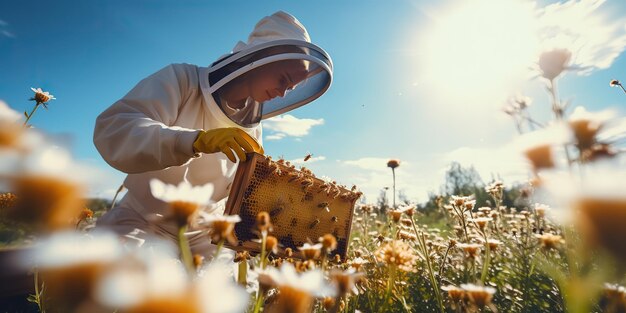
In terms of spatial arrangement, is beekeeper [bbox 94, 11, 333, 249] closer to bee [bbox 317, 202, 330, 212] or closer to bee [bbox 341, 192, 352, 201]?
bee [bbox 317, 202, 330, 212]

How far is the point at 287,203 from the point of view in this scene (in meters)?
2.62

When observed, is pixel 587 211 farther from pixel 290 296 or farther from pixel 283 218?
pixel 283 218

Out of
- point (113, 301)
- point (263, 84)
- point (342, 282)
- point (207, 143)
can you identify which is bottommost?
point (342, 282)

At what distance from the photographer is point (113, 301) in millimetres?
363

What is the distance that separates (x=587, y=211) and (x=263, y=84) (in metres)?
3.17

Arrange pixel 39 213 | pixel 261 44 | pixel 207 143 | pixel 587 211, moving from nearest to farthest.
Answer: pixel 39 213
pixel 587 211
pixel 207 143
pixel 261 44

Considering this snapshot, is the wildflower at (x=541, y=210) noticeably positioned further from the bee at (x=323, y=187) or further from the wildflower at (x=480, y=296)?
the wildflower at (x=480, y=296)

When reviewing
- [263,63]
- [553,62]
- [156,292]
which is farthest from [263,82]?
[156,292]

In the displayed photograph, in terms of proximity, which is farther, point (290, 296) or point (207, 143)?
point (207, 143)

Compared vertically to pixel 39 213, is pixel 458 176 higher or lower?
higher

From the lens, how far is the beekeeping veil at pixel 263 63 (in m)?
3.32

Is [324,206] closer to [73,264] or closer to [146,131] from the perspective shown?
[146,131]

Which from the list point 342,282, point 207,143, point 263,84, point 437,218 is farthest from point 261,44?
point 437,218

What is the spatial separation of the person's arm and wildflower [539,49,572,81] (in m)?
1.96
